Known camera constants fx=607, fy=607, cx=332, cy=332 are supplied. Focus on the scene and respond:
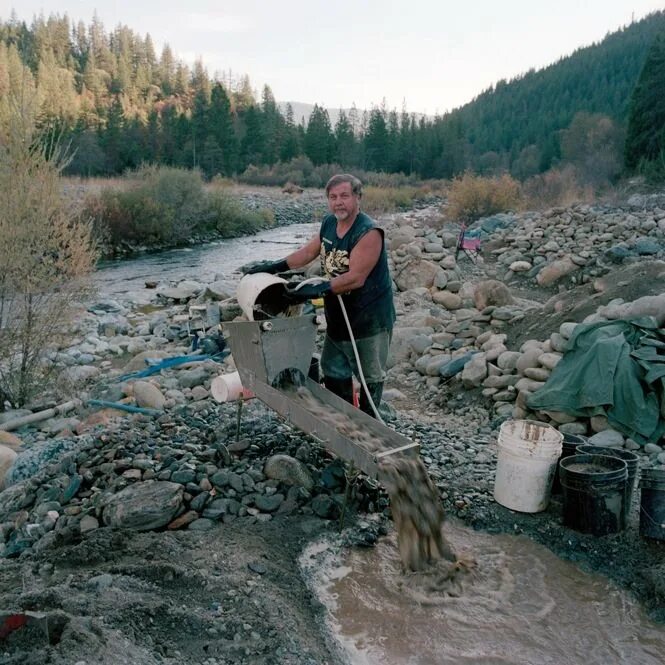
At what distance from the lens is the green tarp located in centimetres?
512

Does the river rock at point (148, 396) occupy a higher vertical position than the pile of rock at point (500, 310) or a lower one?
lower

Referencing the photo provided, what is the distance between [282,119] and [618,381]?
6772 centimetres

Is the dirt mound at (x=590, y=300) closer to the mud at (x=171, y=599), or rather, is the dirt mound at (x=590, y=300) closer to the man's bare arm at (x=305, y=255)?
the man's bare arm at (x=305, y=255)

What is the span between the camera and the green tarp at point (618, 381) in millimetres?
5117

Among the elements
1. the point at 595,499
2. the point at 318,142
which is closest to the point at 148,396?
the point at 595,499

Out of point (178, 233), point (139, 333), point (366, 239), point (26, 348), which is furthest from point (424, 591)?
point (178, 233)

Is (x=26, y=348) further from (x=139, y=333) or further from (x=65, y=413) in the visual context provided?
(x=139, y=333)

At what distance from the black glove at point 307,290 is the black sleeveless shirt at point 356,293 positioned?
19cm

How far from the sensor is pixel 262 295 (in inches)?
158

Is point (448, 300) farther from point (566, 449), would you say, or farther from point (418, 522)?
point (418, 522)

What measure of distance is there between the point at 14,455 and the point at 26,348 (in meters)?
2.27

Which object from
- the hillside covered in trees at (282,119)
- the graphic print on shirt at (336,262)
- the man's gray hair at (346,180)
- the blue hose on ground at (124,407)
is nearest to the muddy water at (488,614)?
the graphic print on shirt at (336,262)

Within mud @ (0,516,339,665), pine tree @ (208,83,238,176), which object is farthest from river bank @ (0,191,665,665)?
pine tree @ (208,83,238,176)

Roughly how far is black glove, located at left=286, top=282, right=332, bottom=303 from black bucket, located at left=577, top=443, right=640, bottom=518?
2062 millimetres
